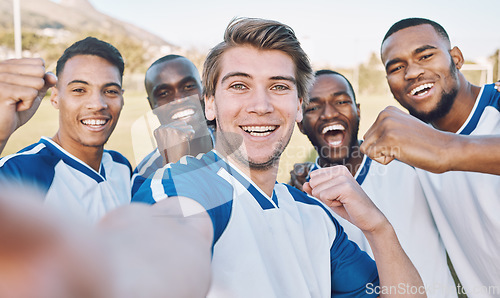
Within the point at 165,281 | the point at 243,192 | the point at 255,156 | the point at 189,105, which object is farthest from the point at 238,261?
the point at 189,105

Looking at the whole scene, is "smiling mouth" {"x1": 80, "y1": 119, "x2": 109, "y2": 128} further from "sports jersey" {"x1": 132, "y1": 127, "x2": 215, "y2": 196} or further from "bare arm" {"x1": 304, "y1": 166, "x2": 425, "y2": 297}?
"bare arm" {"x1": 304, "y1": 166, "x2": 425, "y2": 297}

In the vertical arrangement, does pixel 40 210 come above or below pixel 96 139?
below

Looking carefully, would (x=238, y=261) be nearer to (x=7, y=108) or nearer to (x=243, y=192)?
(x=243, y=192)

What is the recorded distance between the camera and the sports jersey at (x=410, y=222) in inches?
99.0

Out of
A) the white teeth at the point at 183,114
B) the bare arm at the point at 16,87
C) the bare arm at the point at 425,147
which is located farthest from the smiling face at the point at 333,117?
the bare arm at the point at 16,87

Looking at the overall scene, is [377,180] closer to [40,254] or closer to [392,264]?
[392,264]

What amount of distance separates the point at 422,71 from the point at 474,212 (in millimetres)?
1023

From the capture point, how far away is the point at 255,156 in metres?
1.90

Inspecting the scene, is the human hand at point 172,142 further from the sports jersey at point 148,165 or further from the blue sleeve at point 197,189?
the blue sleeve at point 197,189

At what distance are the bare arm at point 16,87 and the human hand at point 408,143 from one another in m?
1.36

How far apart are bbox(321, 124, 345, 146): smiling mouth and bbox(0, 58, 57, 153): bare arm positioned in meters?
2.16

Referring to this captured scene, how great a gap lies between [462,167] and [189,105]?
237cm

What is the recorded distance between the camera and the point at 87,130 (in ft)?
8.82

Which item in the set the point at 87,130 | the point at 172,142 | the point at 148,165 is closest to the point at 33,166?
the point at 87,130
